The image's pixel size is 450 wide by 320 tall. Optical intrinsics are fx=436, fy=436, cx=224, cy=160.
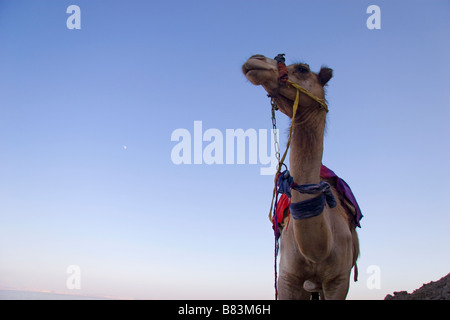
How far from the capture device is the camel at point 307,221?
14.8ft

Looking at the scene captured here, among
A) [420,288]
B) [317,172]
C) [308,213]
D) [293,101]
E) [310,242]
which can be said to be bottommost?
[420,288]

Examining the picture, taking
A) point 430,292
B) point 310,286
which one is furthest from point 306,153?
point 430,292

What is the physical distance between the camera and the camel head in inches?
178

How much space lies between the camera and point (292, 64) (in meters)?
4.93

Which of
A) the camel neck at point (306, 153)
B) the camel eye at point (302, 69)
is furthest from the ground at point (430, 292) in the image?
the camel eye at point (302, 69)

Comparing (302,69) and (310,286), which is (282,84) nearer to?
(302,69)

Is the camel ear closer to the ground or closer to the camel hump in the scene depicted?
the camel hump

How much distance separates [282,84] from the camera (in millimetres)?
4590

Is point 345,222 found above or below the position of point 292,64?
below

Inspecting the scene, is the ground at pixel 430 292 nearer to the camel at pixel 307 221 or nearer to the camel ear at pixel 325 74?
the camel at pixel 307 221

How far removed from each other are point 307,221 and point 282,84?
144cm
